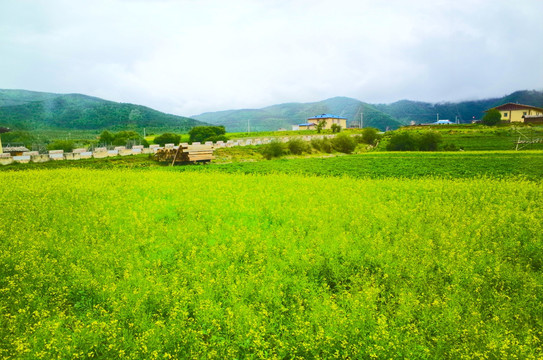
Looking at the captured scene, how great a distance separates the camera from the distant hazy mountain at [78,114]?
122 metres

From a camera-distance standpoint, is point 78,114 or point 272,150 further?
point 78,114

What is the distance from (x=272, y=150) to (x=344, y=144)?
56.2ft

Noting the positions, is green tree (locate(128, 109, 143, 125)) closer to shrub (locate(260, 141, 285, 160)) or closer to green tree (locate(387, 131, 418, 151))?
shrub (locate(260, 141, 285, 160))

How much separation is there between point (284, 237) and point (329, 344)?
437cm

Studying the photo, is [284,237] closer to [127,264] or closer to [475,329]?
[127,264]

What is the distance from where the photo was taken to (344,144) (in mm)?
55062

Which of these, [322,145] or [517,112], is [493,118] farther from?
[322,145]

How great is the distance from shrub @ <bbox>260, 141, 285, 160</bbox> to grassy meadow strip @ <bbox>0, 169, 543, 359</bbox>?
3094 centimetres

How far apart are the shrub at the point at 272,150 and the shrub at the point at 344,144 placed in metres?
14.4

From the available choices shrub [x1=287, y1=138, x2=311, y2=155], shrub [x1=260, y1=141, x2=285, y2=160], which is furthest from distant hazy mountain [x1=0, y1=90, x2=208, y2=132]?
shrub [x1=260, y1=141, x2=285, y2=160]

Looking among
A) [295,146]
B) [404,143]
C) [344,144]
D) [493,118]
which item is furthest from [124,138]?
[493,118]

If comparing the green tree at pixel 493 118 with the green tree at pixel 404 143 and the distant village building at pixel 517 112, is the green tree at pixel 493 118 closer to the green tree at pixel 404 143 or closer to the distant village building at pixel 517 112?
the distant village building at pixel 517 112

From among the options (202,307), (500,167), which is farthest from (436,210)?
(500,167)

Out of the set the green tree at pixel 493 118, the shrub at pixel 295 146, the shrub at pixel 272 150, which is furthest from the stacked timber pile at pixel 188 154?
the green tree at pixel 493 118
